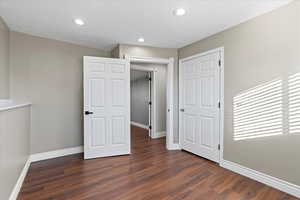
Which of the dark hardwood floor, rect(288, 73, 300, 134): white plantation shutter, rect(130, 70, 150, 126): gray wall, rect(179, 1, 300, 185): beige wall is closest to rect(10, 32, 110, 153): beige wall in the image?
the dark hardwood floor

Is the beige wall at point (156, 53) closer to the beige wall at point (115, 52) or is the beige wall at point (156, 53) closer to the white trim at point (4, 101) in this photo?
the beige wall at point (115, 52)

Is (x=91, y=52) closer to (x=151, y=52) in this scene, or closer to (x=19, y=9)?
(x=151, y=52)

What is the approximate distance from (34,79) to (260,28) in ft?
12.6

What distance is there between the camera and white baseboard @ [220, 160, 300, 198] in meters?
1.92

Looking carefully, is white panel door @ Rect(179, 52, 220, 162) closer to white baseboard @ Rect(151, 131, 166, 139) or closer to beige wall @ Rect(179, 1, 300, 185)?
beige wall @ Rect(179, 1, 300, 185)

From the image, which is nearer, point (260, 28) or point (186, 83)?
point (260, 28)

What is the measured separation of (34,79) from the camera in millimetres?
2955

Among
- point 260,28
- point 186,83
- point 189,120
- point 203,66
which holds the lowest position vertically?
point 189,120

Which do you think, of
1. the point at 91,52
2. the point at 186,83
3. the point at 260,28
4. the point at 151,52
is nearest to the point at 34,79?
the point at 91,52

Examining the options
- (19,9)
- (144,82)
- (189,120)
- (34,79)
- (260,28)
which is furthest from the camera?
(144,82)

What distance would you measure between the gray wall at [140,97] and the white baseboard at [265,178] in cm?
360

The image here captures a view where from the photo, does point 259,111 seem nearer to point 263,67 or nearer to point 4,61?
point 263,67

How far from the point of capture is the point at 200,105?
10.4ft

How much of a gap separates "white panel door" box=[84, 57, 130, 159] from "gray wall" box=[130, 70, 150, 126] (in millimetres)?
2523
